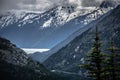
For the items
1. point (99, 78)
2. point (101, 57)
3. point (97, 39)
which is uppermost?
point (97, 39)

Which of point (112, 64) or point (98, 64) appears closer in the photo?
point (98, 64)

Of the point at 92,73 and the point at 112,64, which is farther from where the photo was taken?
the point at 112,64

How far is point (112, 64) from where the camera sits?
42.2 metres

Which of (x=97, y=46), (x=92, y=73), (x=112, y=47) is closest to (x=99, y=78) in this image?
(x=92, y=73)

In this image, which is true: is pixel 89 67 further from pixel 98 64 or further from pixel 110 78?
pixel 110 78

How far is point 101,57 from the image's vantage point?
3744 cm

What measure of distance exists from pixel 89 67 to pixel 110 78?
34.0 feet

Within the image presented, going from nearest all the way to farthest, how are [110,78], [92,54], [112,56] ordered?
[92,54] → [112,56] → [110,78]

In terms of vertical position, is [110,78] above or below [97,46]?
below

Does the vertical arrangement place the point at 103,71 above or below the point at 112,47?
below

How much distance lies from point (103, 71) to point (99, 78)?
1144 millimetres

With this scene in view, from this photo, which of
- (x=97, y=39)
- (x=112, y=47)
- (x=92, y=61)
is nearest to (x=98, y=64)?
(x=92, y=61)

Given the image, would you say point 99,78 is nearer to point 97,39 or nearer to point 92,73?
point 92,73

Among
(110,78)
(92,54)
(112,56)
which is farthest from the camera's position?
(110,78)
